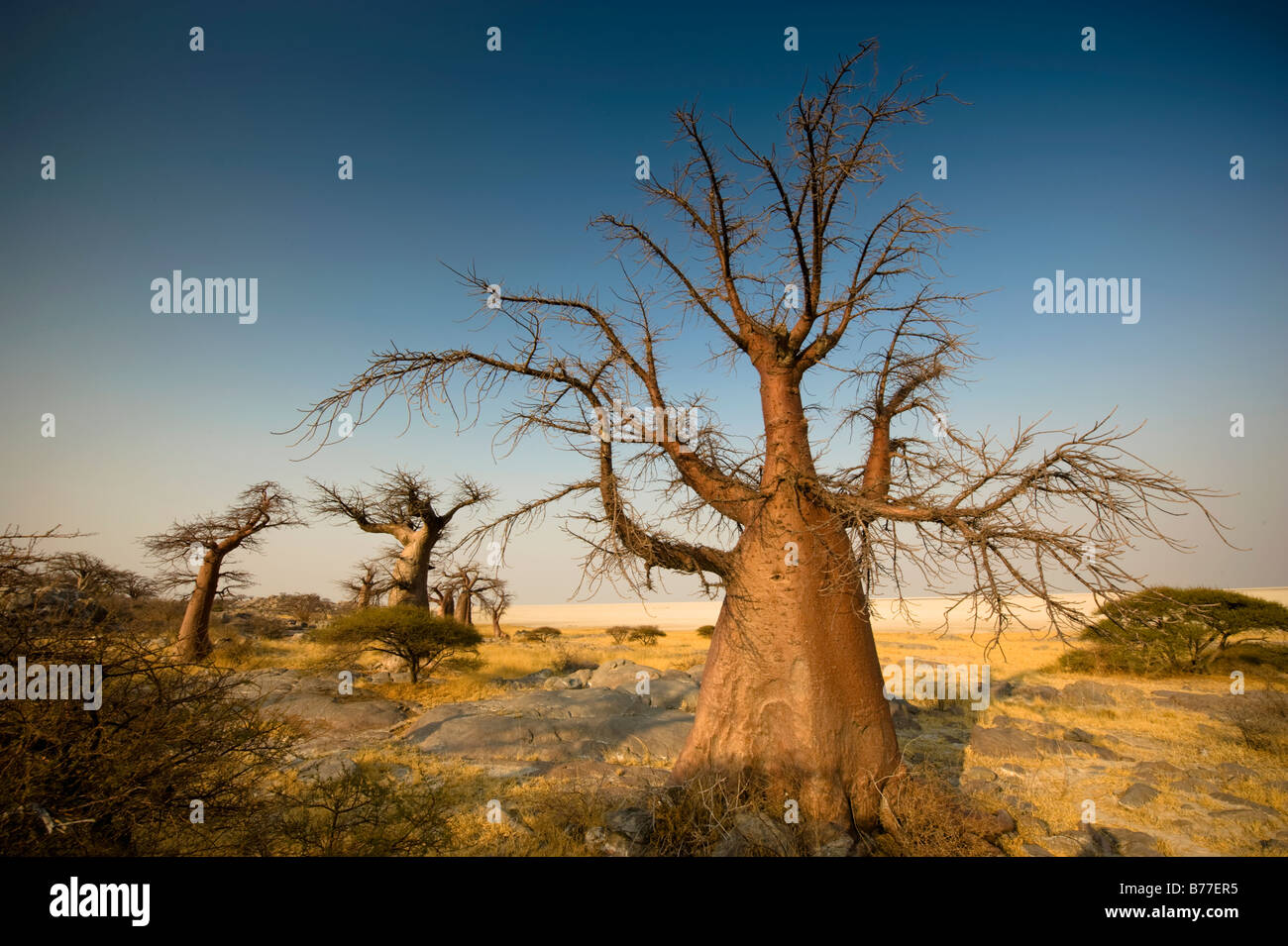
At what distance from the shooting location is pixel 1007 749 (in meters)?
8.12

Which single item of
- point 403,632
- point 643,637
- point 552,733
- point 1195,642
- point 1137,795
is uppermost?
point 403,632

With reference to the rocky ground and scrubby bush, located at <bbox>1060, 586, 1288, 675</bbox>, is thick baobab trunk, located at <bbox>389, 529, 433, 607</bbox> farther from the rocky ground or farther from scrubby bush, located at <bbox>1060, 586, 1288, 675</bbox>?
scrubby bush, located at <bbox>1060, 586, 1288, 675</bbox>

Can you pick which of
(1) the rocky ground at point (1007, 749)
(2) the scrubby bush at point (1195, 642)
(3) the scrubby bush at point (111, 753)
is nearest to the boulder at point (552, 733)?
(1) the rocky ground at point (1007, 749)

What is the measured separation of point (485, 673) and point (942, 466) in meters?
13.5

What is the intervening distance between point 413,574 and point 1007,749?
12.7 meters

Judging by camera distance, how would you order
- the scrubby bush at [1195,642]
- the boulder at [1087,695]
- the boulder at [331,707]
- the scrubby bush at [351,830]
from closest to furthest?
the scrubby bush at [351,830], the boulder at [331,707], the boulder at [1087,695], the scrubby bush at [1195,642]

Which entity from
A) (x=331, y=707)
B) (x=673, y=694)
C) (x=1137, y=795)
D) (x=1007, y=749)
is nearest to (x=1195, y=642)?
(x=1007, y=749)

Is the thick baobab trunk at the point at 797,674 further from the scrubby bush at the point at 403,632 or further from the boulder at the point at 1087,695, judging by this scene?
the scrubby bush at the point at 403,632

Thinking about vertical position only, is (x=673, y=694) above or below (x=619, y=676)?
above

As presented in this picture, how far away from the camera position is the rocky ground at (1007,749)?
527 centimetres

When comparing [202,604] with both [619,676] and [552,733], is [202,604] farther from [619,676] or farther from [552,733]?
[552,733]

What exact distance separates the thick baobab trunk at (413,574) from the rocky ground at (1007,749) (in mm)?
2286

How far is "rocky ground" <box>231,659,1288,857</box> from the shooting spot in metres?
5.27
